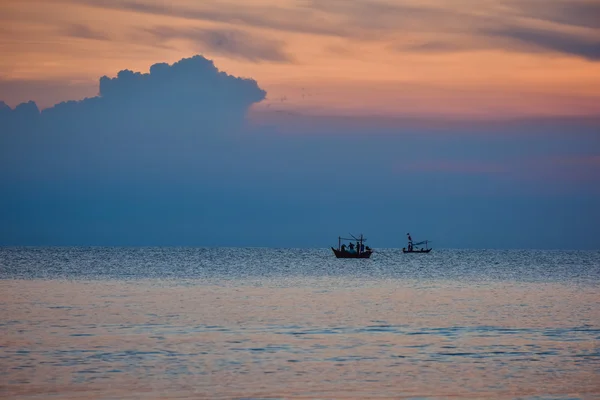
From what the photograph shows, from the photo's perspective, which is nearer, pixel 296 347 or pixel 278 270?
pixel 296 347

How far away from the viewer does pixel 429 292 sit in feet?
194

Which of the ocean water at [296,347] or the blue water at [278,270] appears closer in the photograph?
the ocean water at [296,347]

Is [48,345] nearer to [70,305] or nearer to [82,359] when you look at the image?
[82,359]

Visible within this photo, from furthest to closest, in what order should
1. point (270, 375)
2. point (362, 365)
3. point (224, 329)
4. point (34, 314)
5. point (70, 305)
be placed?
1. point (70, 305)
2. point (34, 314)
3. point (224, 329)
4. point (362, 365)
5. point (270, 375)

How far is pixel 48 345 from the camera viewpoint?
2911cm

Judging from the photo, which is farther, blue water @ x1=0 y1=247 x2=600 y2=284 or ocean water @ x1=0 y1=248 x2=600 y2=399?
blue water @ x1=0 y1=247 x2=600 y2=284

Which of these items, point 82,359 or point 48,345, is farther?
point 48,345

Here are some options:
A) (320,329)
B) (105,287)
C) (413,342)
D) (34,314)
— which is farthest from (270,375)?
(105,287)

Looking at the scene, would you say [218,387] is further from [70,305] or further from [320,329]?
[70,305]

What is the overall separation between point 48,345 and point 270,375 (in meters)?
9.43

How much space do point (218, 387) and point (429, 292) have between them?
126ft

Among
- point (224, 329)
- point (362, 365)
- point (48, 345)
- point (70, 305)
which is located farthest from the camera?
point (70, 305)

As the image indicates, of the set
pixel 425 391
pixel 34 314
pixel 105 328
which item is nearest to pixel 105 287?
pixel 34 314

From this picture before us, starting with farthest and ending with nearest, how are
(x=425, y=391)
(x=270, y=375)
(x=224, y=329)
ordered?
1. (x=224, y=329)
2. (x=270, y=375)
3. (x=425, y=391)
